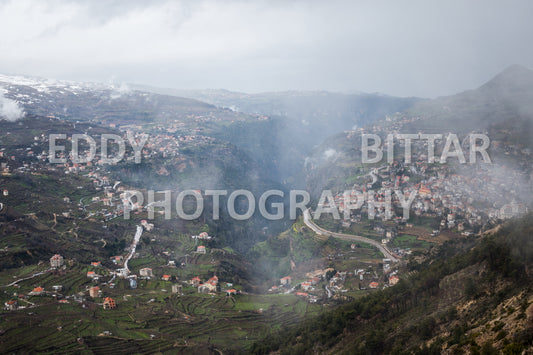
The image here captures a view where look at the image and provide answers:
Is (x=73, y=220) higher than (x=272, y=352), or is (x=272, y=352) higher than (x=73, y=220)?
(x=73, y=220)

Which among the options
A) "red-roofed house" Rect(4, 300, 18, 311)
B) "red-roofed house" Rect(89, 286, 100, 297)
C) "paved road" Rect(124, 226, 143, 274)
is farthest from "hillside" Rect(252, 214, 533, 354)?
"paved road" Rect(124, 226, 143, 274)

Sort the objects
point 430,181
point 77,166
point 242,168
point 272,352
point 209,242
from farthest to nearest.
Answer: point 242,168, point 77,166, point 430,181, point 209,242, point 272,352

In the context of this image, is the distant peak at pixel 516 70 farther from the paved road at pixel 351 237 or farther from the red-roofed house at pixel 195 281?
the red-roofed house at pixel 195 281

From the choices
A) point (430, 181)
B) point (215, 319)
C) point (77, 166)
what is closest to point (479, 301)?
point (215, 319)

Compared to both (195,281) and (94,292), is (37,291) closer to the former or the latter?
(94,292)

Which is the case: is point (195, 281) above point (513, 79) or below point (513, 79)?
below

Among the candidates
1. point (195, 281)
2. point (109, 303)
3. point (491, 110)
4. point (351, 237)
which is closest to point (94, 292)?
point (109, 303)

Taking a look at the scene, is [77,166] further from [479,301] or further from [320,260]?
[479,301]

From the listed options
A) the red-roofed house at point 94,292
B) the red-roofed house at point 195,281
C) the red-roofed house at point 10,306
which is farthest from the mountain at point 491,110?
the red-roofed house at point 10,306

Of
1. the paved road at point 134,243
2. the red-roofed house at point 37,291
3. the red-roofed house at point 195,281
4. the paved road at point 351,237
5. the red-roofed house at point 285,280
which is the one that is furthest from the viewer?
the paved road at point 351,237

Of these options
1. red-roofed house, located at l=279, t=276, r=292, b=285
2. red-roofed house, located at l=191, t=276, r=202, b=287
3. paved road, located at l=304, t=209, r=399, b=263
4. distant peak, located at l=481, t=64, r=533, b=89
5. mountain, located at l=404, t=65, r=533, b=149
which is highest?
distant peak, located at l=481, t=64, r=533, b=89

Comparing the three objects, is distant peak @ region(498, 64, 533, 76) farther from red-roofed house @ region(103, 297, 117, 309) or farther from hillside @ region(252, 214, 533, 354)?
red-roofed house @ region(103, 297, 117, 309)
